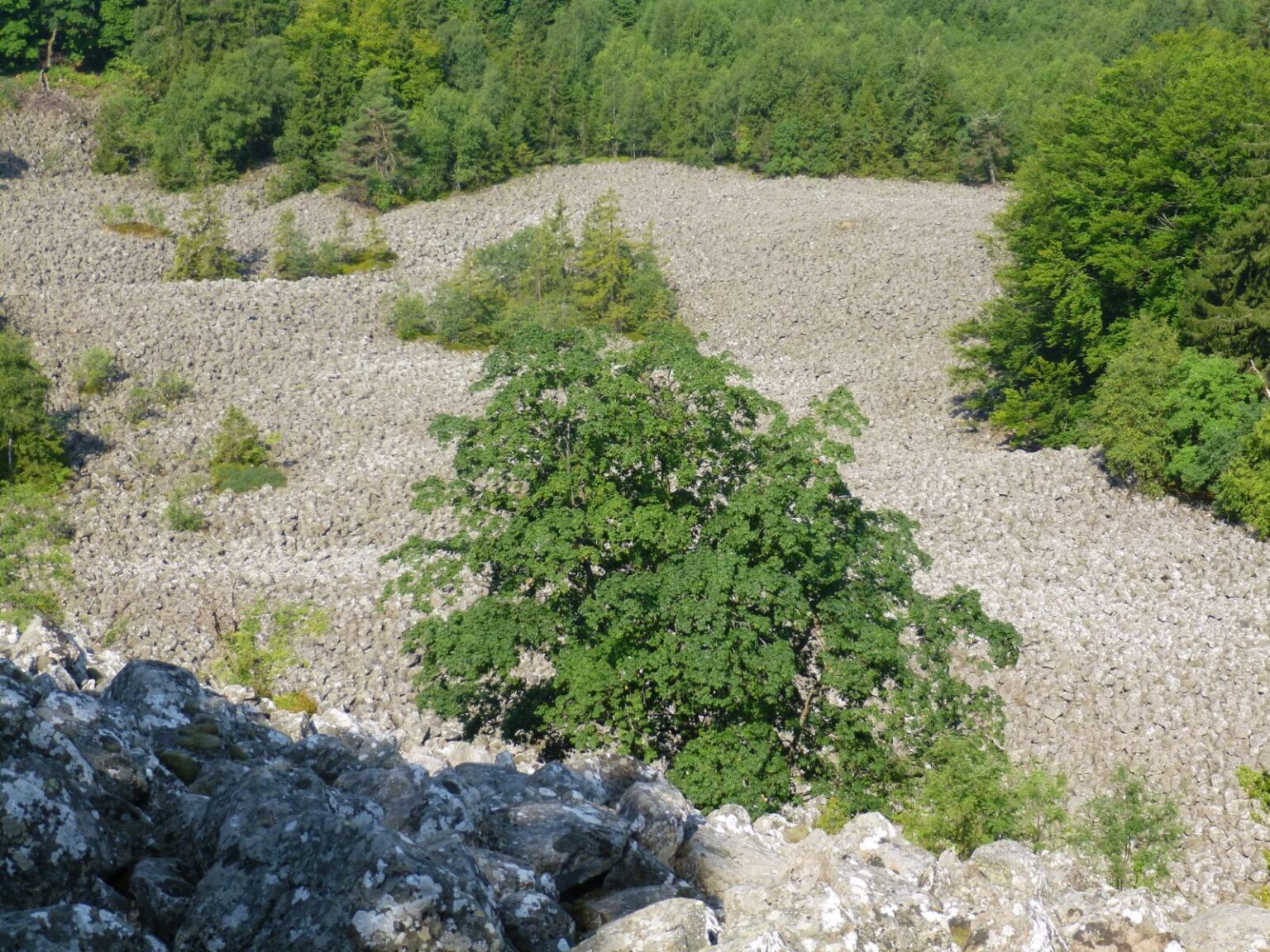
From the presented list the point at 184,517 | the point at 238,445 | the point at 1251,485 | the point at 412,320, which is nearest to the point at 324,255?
the point at 412,320

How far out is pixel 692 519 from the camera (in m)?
18.1

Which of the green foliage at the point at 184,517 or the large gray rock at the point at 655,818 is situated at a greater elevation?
the large gray rock at the point at 655,818

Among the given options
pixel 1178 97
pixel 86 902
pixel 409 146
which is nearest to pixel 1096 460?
pixel 1178 97

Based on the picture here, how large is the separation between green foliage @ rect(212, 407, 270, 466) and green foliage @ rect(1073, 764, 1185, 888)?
96.8 feet

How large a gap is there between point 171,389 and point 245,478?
9374mm

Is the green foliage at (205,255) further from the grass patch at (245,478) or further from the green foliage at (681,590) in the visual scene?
the green foliage at (681,590)

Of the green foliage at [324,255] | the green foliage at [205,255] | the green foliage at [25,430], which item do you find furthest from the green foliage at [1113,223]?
the green foliage at [205,255]

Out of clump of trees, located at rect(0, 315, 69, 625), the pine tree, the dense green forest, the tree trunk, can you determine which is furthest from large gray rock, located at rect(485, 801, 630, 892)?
the tree trunk

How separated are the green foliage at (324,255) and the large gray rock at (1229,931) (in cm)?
6301

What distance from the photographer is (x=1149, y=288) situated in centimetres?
4388

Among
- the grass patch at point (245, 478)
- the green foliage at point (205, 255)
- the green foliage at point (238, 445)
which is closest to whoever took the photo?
the grass patch at point (245, 478)

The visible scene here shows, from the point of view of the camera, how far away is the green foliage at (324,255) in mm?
67375

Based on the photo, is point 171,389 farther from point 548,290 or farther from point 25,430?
point 548,290

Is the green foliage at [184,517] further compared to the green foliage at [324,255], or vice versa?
the green foliage at [324,255]
